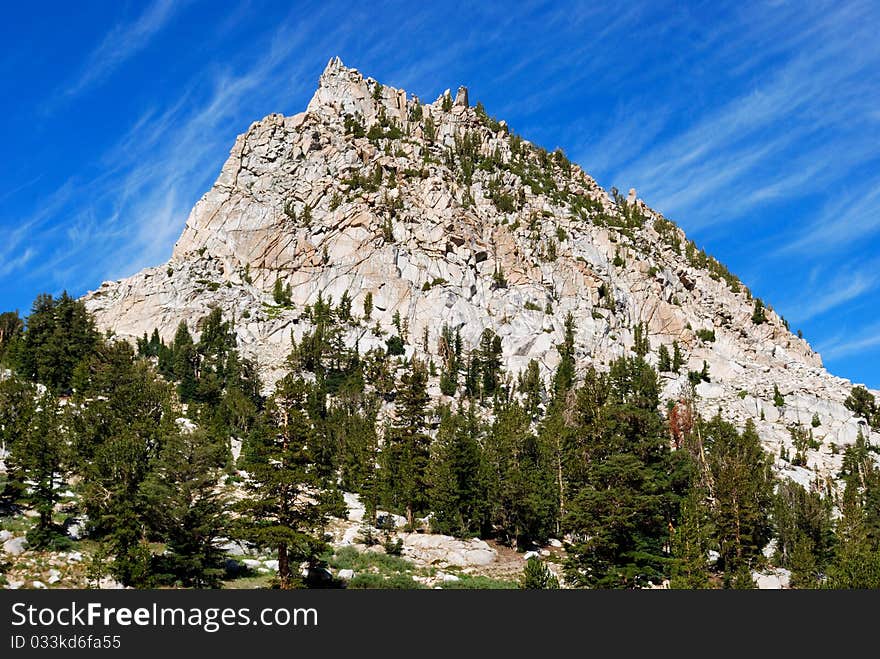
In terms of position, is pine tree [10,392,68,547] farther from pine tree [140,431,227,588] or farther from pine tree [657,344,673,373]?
pine tree [657,344,673,373]

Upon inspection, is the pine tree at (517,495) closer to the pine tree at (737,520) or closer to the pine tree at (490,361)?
the pine tree at (737,520)

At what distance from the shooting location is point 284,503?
1580 inches

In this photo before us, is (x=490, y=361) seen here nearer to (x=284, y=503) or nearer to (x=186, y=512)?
(x=284, y=503)

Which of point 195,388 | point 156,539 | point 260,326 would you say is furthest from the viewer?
point 260,326

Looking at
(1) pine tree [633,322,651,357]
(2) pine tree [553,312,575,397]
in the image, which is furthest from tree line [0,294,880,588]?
(1) pine tree [633,322,651,357]

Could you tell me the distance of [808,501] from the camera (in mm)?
80375

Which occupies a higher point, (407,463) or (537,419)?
(537,419)

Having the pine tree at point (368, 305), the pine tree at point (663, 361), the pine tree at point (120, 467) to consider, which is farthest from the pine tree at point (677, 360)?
the pine tree at point (120, 467)

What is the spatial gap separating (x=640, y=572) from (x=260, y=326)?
5083 inches

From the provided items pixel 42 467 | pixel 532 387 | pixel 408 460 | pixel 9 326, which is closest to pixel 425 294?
pixel 532 387

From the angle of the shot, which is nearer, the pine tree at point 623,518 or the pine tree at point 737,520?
the pine tree at point 623,518

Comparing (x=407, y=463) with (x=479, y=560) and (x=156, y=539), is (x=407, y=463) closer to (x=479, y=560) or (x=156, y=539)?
(x=479, y=560)

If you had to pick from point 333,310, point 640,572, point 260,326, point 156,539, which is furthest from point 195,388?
point 640,572

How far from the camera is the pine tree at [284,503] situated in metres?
38.6
